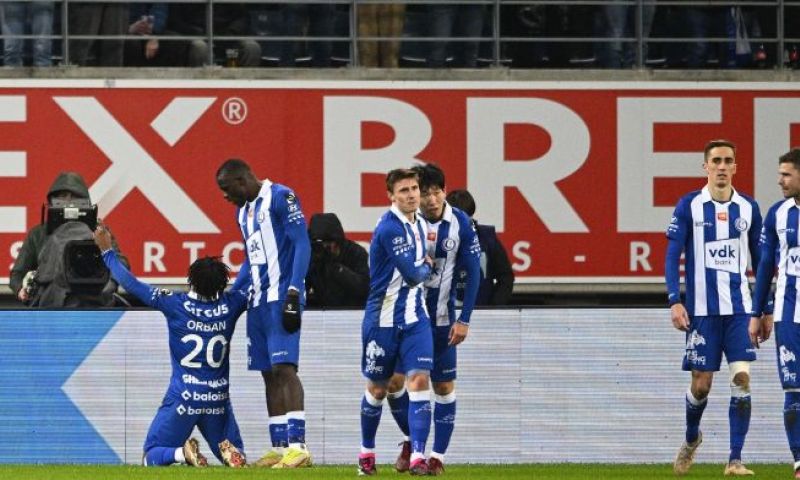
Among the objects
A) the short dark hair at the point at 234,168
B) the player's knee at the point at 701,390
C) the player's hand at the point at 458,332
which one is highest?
the short dark hair at the point at 234,168

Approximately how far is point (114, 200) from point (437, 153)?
303 cm

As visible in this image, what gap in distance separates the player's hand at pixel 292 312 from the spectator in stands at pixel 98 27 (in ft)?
21.3

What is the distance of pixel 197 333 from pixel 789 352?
3888mm

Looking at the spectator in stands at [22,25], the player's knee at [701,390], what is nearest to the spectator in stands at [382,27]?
the spectator in stands at [22,25]

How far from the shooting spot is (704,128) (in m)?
18.8

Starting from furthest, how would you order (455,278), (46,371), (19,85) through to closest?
(19,85)
(46,371)
(455,278)

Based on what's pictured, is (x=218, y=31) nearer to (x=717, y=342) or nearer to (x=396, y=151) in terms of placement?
(x=396, y=151)

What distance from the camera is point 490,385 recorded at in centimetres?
1436

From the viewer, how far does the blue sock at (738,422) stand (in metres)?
12.7

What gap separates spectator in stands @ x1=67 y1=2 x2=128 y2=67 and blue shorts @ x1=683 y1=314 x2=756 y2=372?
749cm

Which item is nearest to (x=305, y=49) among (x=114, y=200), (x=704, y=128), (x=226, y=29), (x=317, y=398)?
(x=226, y=29)

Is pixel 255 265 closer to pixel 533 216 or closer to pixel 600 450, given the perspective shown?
pixel 600 450

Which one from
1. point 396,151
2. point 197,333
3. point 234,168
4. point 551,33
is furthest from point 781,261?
point 551,33

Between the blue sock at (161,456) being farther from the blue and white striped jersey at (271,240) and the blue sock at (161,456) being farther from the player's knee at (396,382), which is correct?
the player's knee at (396,382)
